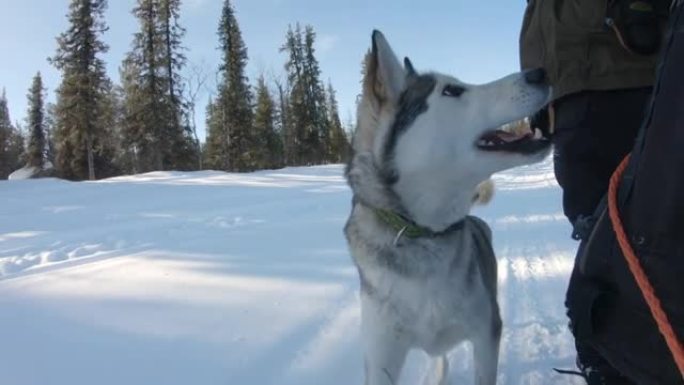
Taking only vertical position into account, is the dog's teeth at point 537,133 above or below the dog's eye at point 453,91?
below

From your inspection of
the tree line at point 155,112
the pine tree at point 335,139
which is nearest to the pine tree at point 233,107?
the tree line at point 155,112

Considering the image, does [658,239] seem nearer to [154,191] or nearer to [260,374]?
[260,374]

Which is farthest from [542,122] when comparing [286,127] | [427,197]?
[286,127]

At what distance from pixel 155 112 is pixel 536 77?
95.5 feet

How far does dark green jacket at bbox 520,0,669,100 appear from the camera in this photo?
6.43ft

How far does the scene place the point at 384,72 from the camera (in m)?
2.42

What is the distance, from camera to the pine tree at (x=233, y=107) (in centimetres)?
3334

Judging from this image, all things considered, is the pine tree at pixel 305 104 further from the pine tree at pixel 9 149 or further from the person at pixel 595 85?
the person at pixel 595 85

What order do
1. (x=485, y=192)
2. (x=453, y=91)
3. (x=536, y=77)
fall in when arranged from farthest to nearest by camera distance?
1. (x=485, y=192)
2. (x=453, y=91)
3. (x=536, y=77)

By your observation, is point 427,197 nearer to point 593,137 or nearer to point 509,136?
point 509,136

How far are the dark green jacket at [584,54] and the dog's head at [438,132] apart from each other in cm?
10

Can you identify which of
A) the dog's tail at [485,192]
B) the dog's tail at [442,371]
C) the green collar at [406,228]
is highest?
the dog's tail at [485,192]

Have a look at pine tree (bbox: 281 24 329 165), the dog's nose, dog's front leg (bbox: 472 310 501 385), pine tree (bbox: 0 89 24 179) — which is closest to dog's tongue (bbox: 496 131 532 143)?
the dog's nose

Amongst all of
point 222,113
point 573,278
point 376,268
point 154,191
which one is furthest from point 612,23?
point 222,113
